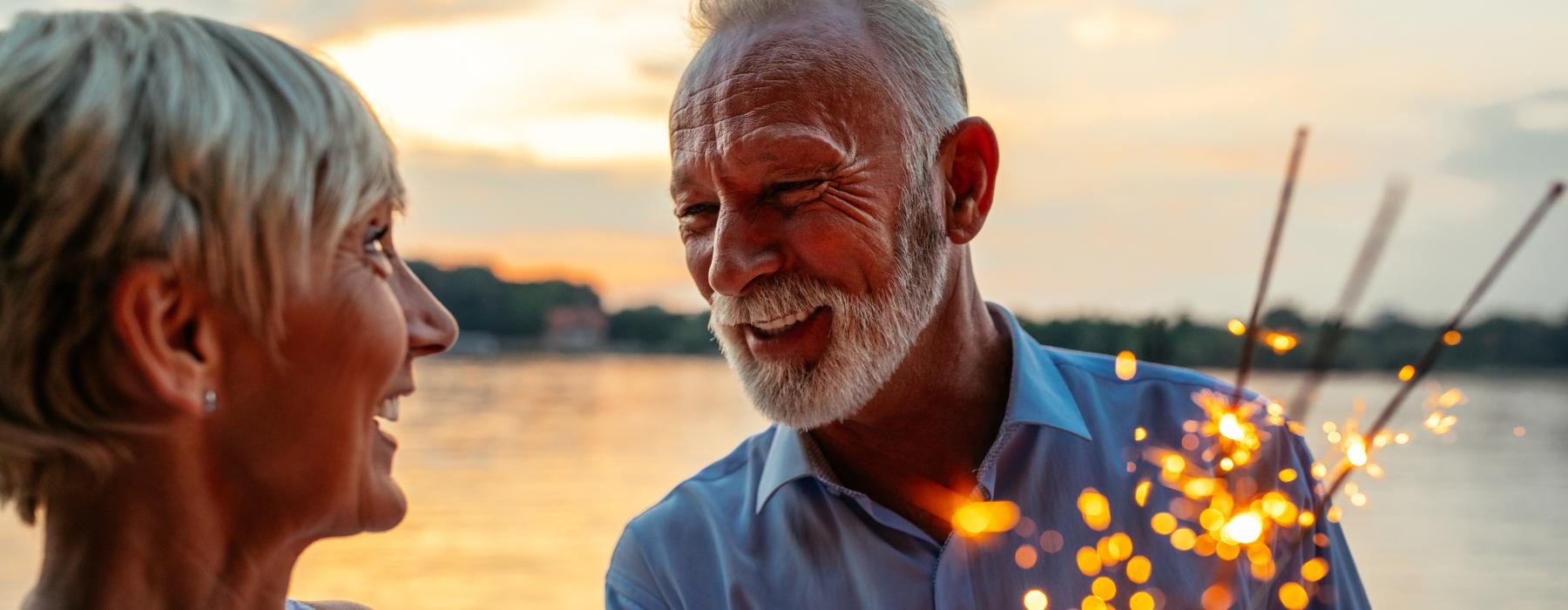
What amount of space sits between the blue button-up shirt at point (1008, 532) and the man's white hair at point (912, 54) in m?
0.41

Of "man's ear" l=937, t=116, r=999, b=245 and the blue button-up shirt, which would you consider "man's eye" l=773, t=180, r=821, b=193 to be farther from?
the blue button-up shirt

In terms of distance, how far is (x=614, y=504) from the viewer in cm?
930

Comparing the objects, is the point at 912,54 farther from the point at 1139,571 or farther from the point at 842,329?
the point at 1139,571

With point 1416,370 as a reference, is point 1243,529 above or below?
below

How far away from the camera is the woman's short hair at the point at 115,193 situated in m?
1.05

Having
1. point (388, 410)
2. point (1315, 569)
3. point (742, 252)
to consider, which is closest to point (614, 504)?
point (742, 252)

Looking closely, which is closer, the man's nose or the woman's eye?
the woman's eye

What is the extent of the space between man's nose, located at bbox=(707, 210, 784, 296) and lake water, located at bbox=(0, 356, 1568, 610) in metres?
1.65

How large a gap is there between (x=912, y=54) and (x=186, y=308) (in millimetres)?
1456

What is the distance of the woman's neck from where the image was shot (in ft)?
3.81

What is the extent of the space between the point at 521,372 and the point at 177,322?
21454 millimetres

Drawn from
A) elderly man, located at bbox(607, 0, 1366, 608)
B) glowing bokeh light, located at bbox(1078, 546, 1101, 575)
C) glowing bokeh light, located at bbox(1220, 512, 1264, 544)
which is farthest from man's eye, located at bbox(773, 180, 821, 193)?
glowing bokeh light, located at bbox(1220, 512, 1264, 544)

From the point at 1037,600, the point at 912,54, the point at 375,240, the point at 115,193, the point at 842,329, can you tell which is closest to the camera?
the point at 115,193

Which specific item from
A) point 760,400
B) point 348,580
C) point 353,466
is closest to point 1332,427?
point 760,400
